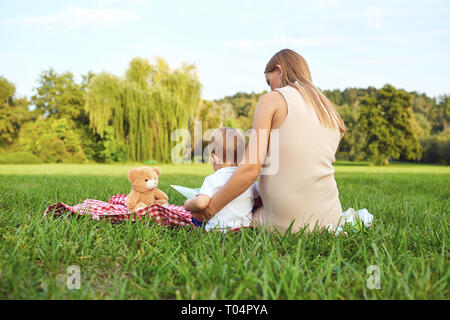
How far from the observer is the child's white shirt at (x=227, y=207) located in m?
2.11

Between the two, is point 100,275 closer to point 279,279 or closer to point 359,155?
point 279,279

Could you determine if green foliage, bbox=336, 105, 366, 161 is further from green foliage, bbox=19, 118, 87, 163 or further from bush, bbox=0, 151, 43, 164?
bush, bbox=0, 151, 43, 164

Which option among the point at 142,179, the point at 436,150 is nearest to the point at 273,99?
the point at 142,179

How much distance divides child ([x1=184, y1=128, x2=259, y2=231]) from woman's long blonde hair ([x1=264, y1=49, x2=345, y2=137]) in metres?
0.50

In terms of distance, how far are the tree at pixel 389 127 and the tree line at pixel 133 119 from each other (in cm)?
8

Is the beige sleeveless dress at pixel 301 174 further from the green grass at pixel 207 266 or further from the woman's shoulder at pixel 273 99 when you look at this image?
the green grass at pixel 207 266

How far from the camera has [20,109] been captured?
31.5m

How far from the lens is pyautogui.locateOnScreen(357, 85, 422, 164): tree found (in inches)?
1143

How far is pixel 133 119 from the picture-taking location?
18.2 m

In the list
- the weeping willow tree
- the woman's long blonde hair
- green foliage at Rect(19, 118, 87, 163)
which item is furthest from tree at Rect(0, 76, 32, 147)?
the woman's long blonde hair

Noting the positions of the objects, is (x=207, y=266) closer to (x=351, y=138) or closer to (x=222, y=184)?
(x=222, y=184)

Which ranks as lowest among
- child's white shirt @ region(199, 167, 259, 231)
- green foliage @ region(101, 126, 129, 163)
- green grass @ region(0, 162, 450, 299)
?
green foliage @ region(101, 126, 129, 163)

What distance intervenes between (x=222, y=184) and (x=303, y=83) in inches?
31.8
